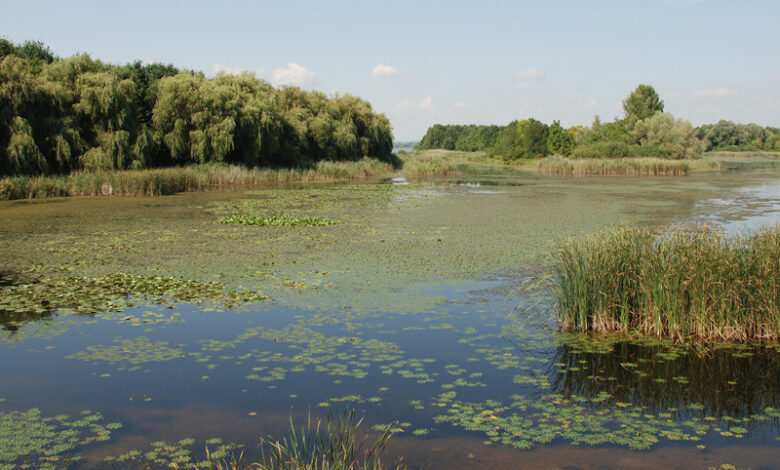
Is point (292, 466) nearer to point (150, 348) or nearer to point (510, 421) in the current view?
point (510, 421)

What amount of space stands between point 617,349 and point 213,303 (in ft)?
16.2

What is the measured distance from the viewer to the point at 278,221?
1603 centimetres

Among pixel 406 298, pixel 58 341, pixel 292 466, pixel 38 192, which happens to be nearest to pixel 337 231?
pixel 406 298

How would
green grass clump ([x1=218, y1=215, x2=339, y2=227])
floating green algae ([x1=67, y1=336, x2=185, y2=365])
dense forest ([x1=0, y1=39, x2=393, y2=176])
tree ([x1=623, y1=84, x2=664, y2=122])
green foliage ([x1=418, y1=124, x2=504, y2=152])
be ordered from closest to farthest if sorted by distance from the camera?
floating green algae ([x1=67, y1=336, x2=185, y2=365]) → green grass clump ([x1=218, y1=215, x2=339, y2=227]) → dense forest ([x1=0, y1=39, x2=393, y2=176]) → tree ([x1=623, y1=84, x2=664, y2=122]) → green foliage ([x1=418, y1=124, x2=504, y2=152])

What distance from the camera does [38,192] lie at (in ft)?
72.8

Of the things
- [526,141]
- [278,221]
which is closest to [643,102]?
[526,141]

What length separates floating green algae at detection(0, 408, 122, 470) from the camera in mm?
4213

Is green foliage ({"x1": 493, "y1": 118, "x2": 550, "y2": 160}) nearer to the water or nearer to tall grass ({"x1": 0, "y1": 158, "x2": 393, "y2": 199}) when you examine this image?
tall grass ({"x1": 0, "y1": 158, "x2": 393, "y2": 199})

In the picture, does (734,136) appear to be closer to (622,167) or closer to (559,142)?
(559,142)

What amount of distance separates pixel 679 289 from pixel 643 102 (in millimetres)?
79872

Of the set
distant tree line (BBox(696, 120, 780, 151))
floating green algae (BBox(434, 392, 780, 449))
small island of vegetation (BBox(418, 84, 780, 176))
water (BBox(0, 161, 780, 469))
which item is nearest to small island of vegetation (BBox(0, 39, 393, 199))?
water (BBox(0, 161, 780, 469))

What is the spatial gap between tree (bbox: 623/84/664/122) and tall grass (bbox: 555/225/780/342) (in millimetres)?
77530

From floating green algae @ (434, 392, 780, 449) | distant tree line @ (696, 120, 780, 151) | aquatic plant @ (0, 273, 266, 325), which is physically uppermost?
distant tree line @ (696, 120, 780, 151)

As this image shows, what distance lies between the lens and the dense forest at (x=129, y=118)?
23250 millimetres
